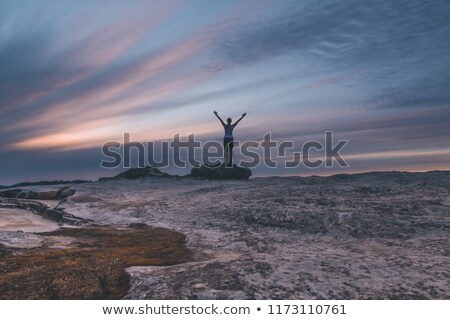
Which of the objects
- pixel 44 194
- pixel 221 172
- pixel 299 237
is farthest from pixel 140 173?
pixel 299 237

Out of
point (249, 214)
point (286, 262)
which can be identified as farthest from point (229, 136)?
point (286, 262)

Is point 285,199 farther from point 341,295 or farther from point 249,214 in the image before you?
point 341,295

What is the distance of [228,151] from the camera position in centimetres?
2244

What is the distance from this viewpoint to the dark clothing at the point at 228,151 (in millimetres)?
21781

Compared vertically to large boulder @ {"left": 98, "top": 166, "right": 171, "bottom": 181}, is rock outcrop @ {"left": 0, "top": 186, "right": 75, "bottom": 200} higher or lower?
lower

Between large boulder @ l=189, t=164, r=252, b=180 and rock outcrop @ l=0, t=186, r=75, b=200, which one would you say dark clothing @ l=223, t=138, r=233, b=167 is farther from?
rock outcrop @ l=0, t=186, r=75, b=200

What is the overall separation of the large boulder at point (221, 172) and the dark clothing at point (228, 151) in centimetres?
42

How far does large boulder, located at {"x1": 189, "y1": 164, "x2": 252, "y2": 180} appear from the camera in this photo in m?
22.6

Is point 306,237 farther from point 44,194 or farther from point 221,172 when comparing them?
point 221,172

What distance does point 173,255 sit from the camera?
6.06 m

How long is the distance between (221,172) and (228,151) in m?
1.53

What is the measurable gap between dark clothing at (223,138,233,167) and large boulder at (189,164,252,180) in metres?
0.42

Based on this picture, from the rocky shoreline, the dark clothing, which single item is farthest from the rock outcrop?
the dark clothing

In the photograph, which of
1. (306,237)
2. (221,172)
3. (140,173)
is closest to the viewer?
(306,237)
